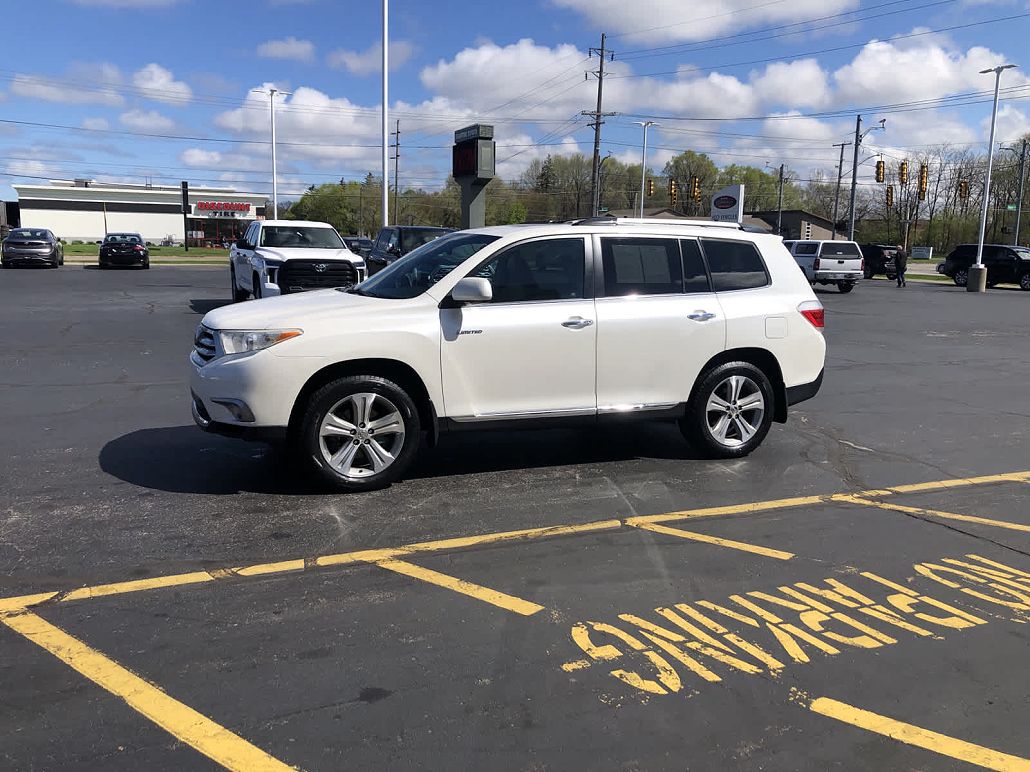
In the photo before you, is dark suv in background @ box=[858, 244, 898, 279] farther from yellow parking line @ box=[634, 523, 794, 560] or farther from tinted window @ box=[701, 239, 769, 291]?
yellow parking line @ box=[634, 523, 794, 560]

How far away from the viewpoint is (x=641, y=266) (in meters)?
6.12

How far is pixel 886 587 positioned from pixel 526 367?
2.64 meters

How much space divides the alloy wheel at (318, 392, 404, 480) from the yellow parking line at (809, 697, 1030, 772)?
3.18m

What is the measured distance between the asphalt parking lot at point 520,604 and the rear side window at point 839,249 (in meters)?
25.0

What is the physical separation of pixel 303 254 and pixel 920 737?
13793 millimetres

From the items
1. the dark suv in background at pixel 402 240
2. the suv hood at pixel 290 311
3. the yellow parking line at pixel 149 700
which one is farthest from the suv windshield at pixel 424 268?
the dark suv in background at pixel 402 240

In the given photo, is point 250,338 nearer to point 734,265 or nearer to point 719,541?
point 719,541

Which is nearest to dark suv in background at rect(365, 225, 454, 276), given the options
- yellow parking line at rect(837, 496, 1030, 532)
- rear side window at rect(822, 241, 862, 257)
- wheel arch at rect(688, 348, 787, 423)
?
wheel arch at rect(688, 348, 787, 423)

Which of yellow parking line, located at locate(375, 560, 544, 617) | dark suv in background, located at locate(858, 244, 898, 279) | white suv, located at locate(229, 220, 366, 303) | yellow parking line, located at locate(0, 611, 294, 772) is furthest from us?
dark suv in background, located at locate(858, 244, 898, 279)

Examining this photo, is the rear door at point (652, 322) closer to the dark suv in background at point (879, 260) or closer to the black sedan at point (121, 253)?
the black sedan at point (121, 253)

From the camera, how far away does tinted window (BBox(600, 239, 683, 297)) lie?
6000mm

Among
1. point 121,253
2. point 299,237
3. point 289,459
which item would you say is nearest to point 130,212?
point 121,253

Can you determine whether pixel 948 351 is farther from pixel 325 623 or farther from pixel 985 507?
pixel 325 623

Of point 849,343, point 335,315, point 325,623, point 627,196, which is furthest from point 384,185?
point 627,196
